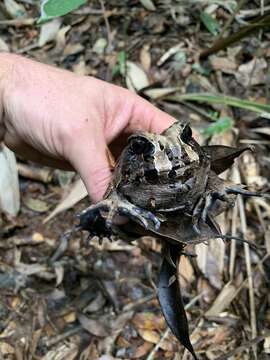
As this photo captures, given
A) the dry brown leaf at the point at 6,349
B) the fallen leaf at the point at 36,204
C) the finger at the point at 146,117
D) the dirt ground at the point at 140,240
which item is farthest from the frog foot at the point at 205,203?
the fallen leaf at the point at 36,204

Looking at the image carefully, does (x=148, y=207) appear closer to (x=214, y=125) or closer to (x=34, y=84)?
(x=34, y=84)

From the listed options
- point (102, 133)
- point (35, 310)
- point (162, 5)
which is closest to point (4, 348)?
point (35, 310)

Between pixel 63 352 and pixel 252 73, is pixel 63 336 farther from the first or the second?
pixel 252 73

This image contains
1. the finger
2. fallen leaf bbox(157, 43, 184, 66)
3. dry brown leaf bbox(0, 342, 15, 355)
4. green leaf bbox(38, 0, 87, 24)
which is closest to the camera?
green leaf bbox(38, 0, 87, 24)

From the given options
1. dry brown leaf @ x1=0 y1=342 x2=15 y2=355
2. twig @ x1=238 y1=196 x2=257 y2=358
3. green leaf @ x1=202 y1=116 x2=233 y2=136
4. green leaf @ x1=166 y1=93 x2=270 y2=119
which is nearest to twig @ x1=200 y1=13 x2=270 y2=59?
green leaf @ x1=166 y1=93 x2=270 y2=119

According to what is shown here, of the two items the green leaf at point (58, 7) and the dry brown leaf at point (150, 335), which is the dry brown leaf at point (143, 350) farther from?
the green leaf at point (58, 7)

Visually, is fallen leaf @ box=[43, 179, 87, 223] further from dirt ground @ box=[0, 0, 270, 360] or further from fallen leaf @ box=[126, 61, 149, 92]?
fallen leaf @ box=[126, 61, 149, 92]

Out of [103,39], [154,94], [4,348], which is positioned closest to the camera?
[4,348]
